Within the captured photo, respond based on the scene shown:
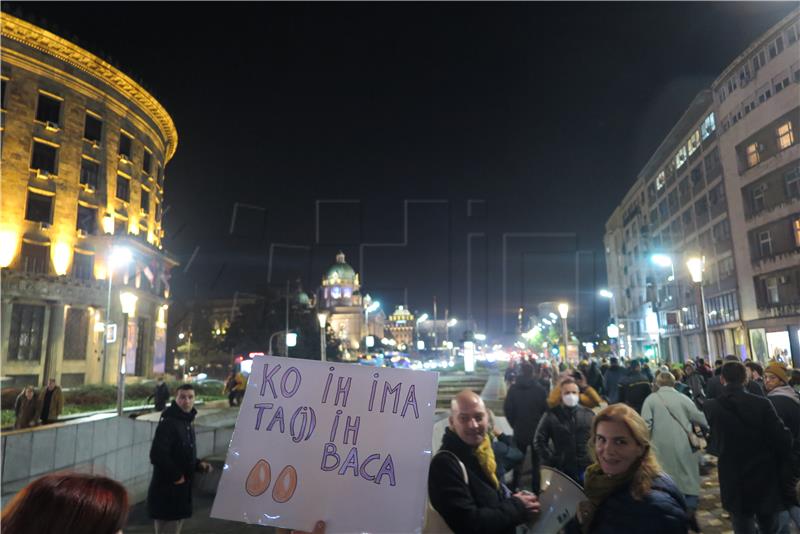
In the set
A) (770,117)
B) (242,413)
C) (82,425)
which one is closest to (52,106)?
(82,425)

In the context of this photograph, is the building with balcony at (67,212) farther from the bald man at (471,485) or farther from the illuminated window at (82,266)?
the bald man at (471,485)

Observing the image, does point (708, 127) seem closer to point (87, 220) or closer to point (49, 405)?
point (49, 405)

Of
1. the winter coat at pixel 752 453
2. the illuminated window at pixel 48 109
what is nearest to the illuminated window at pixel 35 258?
the illuminated window at pixel 48 109

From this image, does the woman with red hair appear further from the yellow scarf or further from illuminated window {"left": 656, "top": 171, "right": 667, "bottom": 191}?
illuminated window {"left": 656, "top": 171, "right": 667, "bottom": 191}

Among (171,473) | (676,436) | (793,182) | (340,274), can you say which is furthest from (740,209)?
(340,274)

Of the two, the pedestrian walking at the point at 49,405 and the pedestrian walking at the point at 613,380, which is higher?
the pedestrian walking at the point at 613,380

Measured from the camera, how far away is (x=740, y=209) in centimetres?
3509

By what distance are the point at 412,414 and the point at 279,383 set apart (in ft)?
3.16

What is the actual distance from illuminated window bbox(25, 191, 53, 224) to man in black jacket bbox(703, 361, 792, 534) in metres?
43.6

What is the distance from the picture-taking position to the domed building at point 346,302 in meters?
113

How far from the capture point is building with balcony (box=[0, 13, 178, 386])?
1348 inches

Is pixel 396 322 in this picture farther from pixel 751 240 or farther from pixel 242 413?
pixel 242 413

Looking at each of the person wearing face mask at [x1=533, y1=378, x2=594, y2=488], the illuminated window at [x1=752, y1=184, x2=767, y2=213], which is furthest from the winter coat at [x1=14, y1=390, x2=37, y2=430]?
the illuminated window at [x1=752, y1=184, x2=767, y2=213]

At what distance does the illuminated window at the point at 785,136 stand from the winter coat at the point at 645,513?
36076 mm
